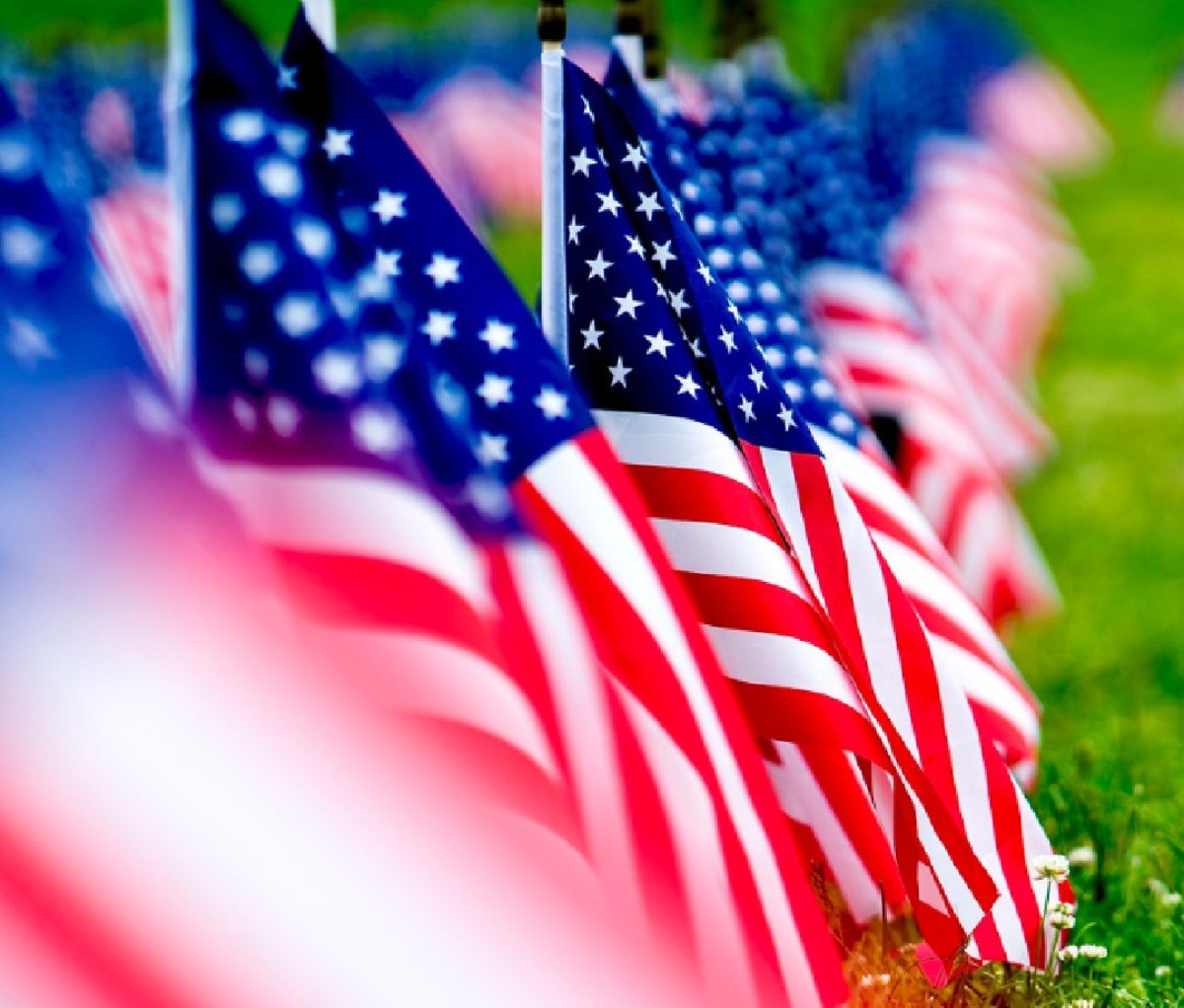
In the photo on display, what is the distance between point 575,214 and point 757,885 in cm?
166

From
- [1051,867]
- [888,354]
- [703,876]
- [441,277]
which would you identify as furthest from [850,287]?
[703,876]

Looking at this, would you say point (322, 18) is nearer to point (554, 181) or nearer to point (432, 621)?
point (554, 181)

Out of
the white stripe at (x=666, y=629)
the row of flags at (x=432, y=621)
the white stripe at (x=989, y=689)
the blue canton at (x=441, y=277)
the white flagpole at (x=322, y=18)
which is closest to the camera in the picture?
the row of flags at (x=432, y=621)

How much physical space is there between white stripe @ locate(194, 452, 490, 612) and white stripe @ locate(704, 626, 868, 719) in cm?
91

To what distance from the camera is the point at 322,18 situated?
404 cm

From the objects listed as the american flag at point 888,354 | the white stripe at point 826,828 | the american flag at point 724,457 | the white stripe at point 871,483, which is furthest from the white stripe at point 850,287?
the white stripe at point 826,828

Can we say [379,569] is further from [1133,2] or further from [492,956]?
[1133,2]

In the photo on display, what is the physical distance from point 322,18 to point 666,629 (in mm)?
1506

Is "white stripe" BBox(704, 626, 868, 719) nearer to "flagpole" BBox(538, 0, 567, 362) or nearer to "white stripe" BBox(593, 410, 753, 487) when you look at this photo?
"white stripe" BBox(593, 410, 753, 487)

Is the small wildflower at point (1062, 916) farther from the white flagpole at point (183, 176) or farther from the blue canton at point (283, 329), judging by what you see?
the white flagpole at point (183, 176)

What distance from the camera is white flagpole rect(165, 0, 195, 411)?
11.6 feet

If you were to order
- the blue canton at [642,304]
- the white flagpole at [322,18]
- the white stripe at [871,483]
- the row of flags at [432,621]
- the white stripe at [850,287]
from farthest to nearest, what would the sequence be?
1. the white stripe at [850,287]
2. the white stripe at [871,483]
3. the blue canton at [642,304]
4. the white flagpole at [322,18]
5. the row of flags at [432,621]

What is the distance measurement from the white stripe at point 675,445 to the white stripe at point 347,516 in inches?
36.7

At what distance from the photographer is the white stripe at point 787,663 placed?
13.5 ft
